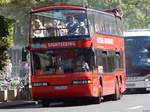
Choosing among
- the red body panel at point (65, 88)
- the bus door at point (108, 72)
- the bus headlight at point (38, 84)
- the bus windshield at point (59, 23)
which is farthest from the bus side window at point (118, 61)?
the bus headlight at point (38, 84)

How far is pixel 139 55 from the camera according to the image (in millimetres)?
39125

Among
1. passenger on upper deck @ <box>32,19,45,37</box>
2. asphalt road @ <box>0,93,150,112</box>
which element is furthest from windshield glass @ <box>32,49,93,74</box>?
asphalt road @ <box>0,93,150,112</box>

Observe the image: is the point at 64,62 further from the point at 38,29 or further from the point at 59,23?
the point at 38,29

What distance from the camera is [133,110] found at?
23656 millimetres

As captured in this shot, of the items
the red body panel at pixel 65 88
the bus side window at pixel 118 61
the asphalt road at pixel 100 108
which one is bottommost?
the asphalt road at pixel 100 108

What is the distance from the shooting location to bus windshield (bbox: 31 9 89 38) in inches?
1111

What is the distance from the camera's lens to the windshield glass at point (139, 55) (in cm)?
3884

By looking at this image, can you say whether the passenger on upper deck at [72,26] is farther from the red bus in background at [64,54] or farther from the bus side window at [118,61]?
the bus side window at [118,61]

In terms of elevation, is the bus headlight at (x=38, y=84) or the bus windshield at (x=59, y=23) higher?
the bus windshield at (x=59, y=23)

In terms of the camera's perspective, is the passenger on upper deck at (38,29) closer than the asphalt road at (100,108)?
No

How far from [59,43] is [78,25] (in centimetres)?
104

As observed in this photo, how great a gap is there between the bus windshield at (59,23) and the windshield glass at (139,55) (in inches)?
436

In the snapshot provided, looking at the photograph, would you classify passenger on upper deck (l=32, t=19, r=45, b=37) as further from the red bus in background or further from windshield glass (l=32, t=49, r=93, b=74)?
windshield glass (l=32, t=49, r=93, b=74)

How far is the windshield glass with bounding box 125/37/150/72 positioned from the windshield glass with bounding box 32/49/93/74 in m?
11.0
